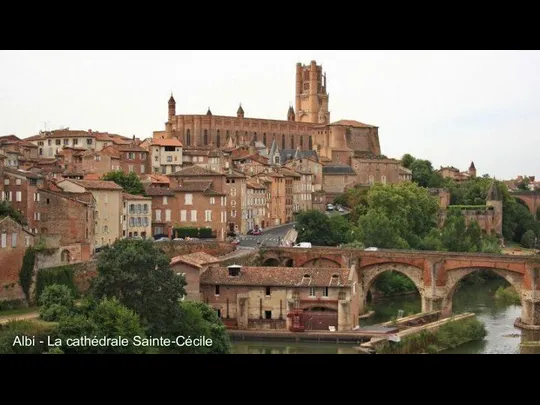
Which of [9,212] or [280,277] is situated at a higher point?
[9,212]

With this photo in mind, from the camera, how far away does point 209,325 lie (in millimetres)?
16547

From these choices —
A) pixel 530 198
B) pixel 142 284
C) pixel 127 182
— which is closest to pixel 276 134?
pixel 530 198

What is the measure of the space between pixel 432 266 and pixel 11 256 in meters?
11.9

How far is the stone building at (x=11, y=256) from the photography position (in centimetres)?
1881

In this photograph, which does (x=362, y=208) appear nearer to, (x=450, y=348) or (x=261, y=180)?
(x=261, y=180)

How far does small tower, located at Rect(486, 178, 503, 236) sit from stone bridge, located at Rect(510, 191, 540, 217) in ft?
24.0

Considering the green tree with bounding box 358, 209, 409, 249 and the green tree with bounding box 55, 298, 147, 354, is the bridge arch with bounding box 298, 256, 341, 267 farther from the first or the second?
the green tree with bounding box 55, 298, 147, 354

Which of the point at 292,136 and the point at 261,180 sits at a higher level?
the point at 292,136

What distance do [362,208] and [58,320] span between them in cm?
2659

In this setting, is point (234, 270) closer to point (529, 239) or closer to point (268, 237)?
point (268, 237)

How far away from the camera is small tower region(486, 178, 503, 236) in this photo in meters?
46.2

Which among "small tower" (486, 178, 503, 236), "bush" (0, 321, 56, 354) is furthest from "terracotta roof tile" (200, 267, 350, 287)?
"small tower" (486, 178, 503, 236)

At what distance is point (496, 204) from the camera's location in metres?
46.6
